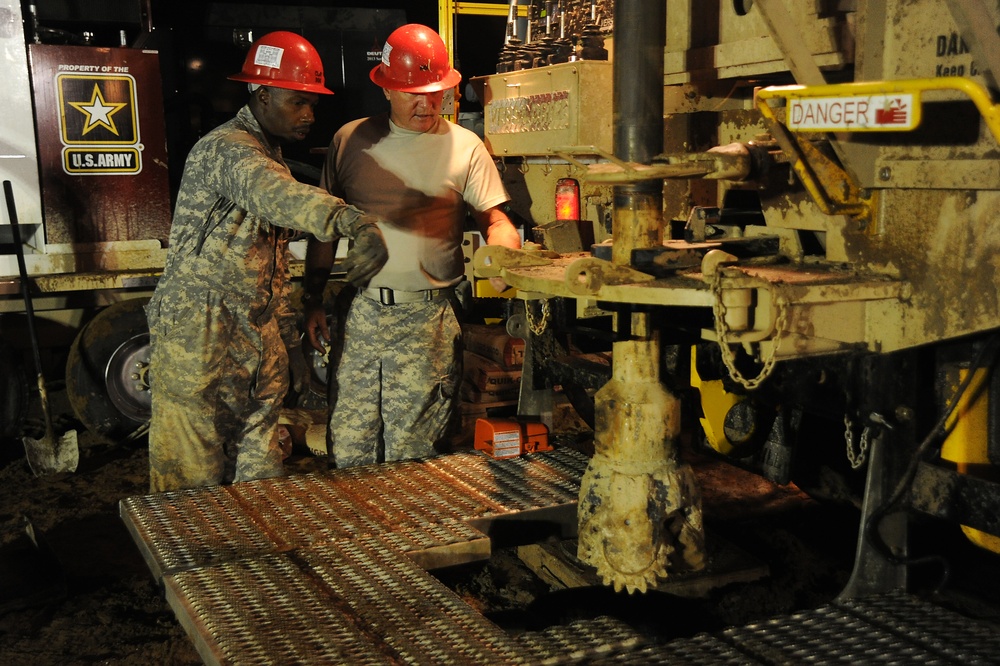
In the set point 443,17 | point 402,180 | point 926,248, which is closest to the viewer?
point 926,248

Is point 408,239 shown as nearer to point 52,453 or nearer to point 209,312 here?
point 209,312

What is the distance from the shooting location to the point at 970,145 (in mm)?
2572

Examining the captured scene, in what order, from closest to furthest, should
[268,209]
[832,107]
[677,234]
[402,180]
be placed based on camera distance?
[832,107], [268,209], [677,234], [402,180]

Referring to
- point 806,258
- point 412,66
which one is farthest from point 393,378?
point 806,258

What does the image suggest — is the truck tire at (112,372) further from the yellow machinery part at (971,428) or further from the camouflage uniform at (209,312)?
the yellow machinery part at (971,428)

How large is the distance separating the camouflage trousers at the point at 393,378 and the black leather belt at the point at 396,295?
23mm

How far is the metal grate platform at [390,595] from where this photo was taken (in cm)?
261

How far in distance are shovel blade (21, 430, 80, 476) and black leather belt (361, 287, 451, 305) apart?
96.3 inches

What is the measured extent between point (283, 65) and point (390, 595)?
233 centimetres

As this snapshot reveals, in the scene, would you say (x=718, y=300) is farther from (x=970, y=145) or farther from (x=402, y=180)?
(x=402, y=180)

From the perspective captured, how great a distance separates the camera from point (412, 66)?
440 cm

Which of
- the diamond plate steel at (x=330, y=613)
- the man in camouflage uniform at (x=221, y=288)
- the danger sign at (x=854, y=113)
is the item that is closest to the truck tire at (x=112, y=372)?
the man in camouflage uniform at (x=221, y=288)

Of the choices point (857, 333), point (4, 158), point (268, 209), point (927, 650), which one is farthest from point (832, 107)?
point (4, 158)

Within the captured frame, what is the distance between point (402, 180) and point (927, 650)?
2.74 metres
